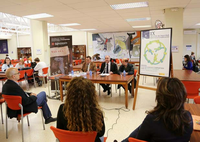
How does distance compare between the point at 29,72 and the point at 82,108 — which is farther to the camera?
the point at 29,72

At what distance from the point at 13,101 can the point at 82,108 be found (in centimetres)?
174

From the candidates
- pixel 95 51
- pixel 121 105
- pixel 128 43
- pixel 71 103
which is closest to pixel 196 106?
pixel 71 103

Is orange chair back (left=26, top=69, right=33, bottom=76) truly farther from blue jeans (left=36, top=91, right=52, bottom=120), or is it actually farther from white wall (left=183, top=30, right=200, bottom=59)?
white wall (left=183, top=30, right=200, bottom=59)

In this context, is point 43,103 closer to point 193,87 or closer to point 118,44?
point 193,87

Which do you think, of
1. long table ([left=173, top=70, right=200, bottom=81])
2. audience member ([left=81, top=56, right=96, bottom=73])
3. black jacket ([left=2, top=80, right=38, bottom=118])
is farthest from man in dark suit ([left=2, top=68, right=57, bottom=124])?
long table ([left=173, top=70, right=200, bottom=81])

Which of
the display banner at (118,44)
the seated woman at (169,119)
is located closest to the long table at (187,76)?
the seated woman at (169,119)

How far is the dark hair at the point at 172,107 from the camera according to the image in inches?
49.1

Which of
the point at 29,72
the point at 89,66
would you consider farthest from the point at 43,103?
the point at 29,72

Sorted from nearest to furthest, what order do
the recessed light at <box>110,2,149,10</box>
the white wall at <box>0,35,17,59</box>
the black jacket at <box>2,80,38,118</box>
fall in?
the black jacket at <box>2,80,38,118</box> → the recessed light at <box>110,2,149,10</box> → the white wall at <box>0,35,17,59</box>

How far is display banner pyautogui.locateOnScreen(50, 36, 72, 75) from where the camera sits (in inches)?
208

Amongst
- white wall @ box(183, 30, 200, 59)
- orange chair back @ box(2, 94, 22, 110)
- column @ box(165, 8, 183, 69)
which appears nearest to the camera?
orange chair back @ box(2, 94, 22, 110)

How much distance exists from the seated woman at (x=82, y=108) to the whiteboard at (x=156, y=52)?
241cm

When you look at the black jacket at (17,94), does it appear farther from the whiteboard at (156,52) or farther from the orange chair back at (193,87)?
the orange chair back at (193,87)

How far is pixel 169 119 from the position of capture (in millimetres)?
1261
